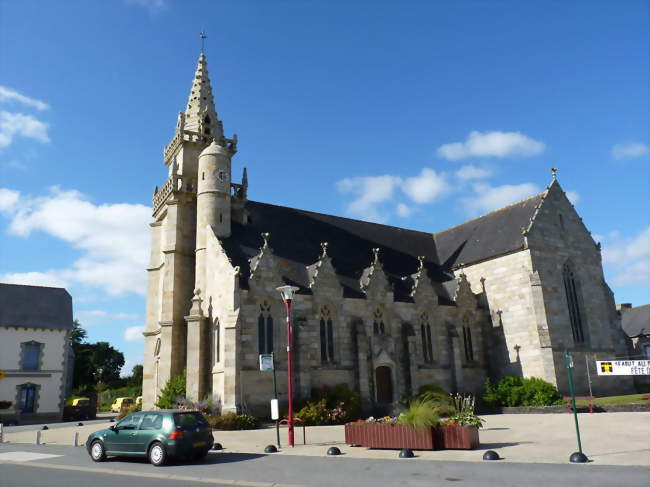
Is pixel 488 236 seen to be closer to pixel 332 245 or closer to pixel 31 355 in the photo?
pixel 332 245

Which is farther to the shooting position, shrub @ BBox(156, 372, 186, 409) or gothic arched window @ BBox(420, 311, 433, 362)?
gothic arched window @ BBox(420, 311, 433, 362)

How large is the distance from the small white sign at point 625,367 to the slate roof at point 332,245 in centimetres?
1770

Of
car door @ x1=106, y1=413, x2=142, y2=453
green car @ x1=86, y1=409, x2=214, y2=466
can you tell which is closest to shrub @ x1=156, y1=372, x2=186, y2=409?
green car @ x1=86, y1=409, x2=214, y2=466

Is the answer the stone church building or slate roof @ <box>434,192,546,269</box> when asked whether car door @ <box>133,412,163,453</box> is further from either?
slate roof @ <box>434,192,546,269</box>

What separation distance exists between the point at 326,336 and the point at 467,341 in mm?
10304

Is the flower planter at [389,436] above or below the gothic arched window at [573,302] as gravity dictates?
below

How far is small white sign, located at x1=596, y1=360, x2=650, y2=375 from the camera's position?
1159cm

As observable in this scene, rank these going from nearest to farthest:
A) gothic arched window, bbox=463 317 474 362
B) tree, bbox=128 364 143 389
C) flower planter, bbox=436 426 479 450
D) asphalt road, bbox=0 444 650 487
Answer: asphalt road, bbox=0 444 650 487 < flower planter, bbox=436 426 479 450 < gothic arched window, bbox=463 317 474 362 < tree, bbox=128 364 143 389

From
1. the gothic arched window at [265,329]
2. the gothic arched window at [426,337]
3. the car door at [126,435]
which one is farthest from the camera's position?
the gothic arched window at [426,337]

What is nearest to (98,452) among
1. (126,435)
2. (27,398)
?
(126,435)

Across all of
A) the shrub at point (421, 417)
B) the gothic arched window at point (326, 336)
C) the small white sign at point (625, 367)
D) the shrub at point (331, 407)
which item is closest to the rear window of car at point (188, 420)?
the shrub at point (421, 417)

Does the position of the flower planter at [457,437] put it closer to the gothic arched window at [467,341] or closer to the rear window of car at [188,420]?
the rear window of car at [188,420]

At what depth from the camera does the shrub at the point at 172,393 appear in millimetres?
27203

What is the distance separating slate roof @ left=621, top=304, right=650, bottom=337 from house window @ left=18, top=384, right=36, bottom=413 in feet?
173
